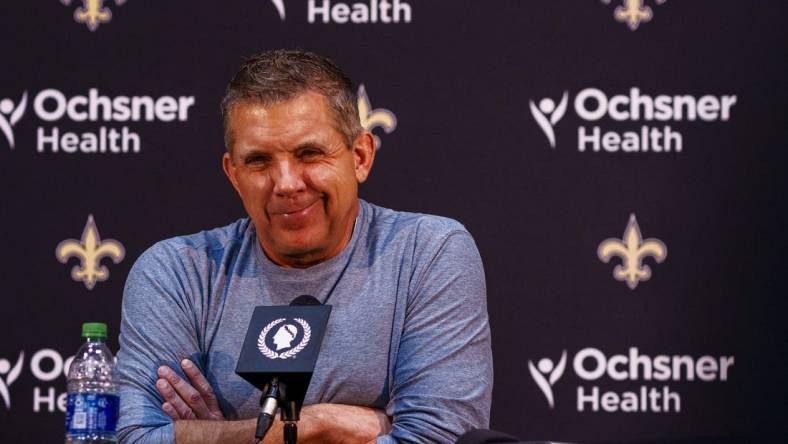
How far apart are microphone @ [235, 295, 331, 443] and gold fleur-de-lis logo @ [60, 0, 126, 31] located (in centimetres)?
225

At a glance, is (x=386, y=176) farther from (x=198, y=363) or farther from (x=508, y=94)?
(x=198, y=363)

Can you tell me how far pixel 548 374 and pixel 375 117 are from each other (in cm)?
109

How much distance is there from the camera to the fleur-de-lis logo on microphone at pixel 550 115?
3.99m

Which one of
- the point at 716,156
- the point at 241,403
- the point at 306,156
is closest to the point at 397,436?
the point at 241,403

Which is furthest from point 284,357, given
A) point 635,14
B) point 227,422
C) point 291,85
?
point 635,14

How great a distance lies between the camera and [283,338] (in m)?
2.19

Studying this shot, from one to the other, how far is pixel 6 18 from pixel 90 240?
0.89 m

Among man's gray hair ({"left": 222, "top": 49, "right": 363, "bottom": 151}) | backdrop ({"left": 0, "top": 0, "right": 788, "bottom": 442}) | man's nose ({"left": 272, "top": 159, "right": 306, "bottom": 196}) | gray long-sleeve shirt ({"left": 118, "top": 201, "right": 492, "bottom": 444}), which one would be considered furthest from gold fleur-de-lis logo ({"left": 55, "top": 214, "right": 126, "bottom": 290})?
man's nose ({"left": 272, "top": 159, "right": 306, "bottom": 196})

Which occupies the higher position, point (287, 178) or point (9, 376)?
point (287, 178)

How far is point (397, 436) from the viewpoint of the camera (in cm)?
277

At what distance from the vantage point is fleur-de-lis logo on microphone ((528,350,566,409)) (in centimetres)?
394

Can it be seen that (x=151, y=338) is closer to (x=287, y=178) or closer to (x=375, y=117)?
(x=287, y=178)

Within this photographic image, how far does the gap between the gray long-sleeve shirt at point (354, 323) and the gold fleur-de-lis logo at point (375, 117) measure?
86 centimetres

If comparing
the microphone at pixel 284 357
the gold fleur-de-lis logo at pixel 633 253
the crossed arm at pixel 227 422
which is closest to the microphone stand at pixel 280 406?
the microphone at pixel 284 357
